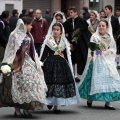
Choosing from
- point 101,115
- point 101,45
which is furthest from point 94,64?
point 101,115

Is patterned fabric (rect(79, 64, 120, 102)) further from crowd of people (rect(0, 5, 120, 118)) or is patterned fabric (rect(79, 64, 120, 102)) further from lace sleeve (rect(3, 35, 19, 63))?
lace sleeve (rect(3, 35, 19, 63))

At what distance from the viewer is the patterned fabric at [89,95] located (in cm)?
1141

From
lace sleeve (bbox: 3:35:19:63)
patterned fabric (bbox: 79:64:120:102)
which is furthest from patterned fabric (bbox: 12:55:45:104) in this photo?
patterned fabric (bbox: 79:64:120:102)

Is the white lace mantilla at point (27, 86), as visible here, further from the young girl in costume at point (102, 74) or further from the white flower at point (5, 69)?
the young girl in costume at point (102, 74)

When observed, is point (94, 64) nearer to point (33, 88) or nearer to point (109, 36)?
point (109, 36)

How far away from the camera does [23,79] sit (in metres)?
10.2

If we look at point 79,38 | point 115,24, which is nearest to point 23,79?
point 79,38

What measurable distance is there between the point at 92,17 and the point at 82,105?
3615mm

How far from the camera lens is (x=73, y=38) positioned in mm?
15789

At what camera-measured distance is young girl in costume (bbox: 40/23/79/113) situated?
1091 cm

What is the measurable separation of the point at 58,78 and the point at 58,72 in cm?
11

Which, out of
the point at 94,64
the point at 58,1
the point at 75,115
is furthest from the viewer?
the point at 58,1

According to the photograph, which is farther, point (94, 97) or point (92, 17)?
point (92, 17)

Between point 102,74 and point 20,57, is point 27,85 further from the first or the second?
point 102,74
